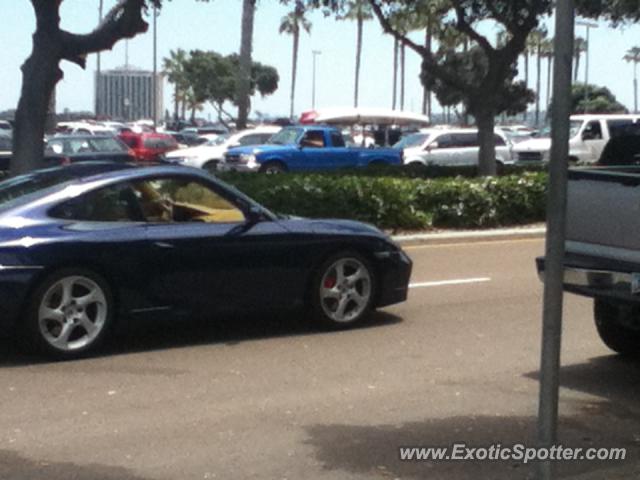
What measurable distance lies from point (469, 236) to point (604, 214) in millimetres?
10429

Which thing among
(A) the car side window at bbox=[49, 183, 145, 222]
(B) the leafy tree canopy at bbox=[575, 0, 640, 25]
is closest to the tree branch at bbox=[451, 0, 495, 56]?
(B) the leafy tree canopy at bbox=[575, 0, 640, 25]

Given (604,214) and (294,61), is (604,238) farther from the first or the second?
(294,61)

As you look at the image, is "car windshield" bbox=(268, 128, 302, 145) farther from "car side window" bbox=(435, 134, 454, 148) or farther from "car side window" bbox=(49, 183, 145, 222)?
"car side window" bbox=(49, 183, 145, 222)

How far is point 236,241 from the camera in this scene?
9750 millimetres

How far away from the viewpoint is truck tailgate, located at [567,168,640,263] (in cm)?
793

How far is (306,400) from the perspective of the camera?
8.15m

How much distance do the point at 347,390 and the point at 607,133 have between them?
28.6m

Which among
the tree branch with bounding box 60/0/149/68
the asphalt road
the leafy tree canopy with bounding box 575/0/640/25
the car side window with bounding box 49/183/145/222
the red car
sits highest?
the leafy tree canopy with bounding box 575/0/640/25

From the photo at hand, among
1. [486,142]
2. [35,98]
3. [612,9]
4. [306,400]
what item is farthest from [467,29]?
[306,400]

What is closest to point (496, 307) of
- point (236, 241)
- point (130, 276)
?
point (236, 241)

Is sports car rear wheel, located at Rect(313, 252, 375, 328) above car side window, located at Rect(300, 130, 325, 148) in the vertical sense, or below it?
below

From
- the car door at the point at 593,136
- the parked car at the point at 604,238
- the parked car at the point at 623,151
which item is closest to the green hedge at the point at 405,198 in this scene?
the parked car at the point at 623,151

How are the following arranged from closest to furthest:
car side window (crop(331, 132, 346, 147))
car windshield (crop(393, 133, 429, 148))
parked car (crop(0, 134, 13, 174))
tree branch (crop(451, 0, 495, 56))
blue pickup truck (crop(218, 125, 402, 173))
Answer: tree branch (crop(451, 0, 495, 56)) < parked car (crop(0, 134, 13, 174)) < blue pickup truck (crop(218, 125, 402, 173)) < car side window (crop(331, 132, 346, 147)) < car windshield (crop(393, 133, 429, 148))

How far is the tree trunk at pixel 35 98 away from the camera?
17.9 meters
